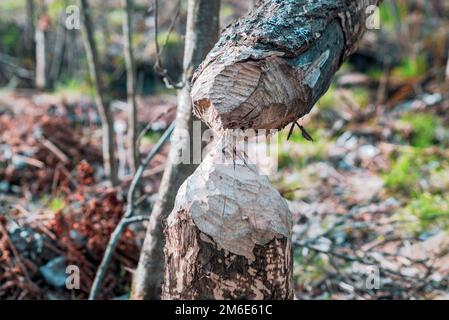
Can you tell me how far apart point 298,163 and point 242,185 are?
3.21 meters

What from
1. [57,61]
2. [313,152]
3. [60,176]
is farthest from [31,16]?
[313,152]

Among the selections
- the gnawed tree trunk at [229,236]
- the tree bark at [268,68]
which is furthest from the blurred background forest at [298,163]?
the gnawed tree trunk at [229,236]

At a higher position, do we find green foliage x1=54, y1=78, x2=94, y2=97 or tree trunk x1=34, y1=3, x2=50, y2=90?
tree trunk x1=34, y1=3, x2=50, y2=90

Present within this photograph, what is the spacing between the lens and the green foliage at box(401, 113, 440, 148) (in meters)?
5.50

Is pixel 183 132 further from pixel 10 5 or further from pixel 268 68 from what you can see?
pixel 10 5

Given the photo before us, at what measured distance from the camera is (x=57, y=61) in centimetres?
744

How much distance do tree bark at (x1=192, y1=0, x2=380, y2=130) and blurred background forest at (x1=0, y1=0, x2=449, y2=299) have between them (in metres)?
0.84

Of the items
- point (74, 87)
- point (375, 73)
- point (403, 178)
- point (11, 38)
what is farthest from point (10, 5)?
point (403, 178)

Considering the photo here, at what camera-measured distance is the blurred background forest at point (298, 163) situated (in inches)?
132

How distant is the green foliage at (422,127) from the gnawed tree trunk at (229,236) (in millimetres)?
3812

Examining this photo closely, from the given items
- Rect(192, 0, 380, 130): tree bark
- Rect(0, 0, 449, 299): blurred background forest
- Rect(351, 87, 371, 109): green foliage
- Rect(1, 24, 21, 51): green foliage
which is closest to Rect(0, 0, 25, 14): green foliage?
Rect(0, 0, 449, 299): blurred background forest

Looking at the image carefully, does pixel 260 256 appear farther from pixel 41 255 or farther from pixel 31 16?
pixel 31 16

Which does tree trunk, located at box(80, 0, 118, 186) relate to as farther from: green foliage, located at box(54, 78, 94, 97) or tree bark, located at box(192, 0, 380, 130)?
green foliage, located at box(54, 78, 94, 97)
